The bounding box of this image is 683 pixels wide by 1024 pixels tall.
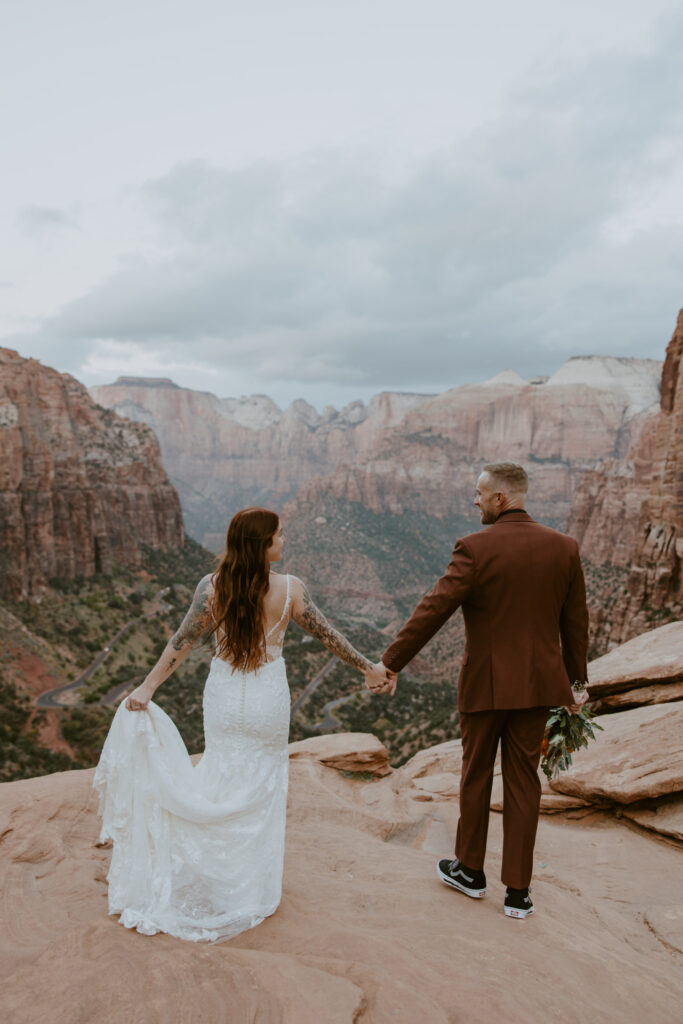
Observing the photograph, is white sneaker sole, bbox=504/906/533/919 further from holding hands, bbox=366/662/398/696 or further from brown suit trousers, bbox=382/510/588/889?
holding hands, bbox=366/662/398/696

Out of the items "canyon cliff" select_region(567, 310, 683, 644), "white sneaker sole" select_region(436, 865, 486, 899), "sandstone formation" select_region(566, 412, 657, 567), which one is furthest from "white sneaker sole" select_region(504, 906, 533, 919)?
"sandstone formation" select_region(566, 412, 657, 567)

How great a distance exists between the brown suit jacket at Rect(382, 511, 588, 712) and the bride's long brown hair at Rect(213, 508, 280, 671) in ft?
3.77

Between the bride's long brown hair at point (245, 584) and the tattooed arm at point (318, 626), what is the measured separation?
0.29 m

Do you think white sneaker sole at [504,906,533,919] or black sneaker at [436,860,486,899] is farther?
black sneaker at [436,860,486,899]

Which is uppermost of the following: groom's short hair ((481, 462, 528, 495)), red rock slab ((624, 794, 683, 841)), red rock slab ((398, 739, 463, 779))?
groom's short hair ((481, 462, 528, 495))

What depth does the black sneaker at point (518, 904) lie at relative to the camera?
4270mm

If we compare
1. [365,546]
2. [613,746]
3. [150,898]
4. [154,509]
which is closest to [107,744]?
[150,898]

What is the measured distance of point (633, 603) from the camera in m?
24.1

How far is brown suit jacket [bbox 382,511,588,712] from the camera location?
166 inches

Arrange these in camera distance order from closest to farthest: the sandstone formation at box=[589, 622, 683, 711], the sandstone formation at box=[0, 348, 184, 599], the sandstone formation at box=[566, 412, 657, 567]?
the sandstone formation at box=[589, 622, 683, 711] < the sandstone formation at box=[0, 348, 184, 599] < the sandstone formation at box=[566, 412, 657, 567]

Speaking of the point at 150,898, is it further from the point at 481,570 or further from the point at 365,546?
the point at 365,546

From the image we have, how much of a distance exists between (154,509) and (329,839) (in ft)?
188

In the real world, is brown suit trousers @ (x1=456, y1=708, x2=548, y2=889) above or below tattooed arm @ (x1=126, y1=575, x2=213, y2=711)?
below

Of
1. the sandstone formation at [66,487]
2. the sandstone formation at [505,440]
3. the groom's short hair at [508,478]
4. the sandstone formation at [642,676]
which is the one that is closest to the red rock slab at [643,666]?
the sandstone formation at [642,676]
